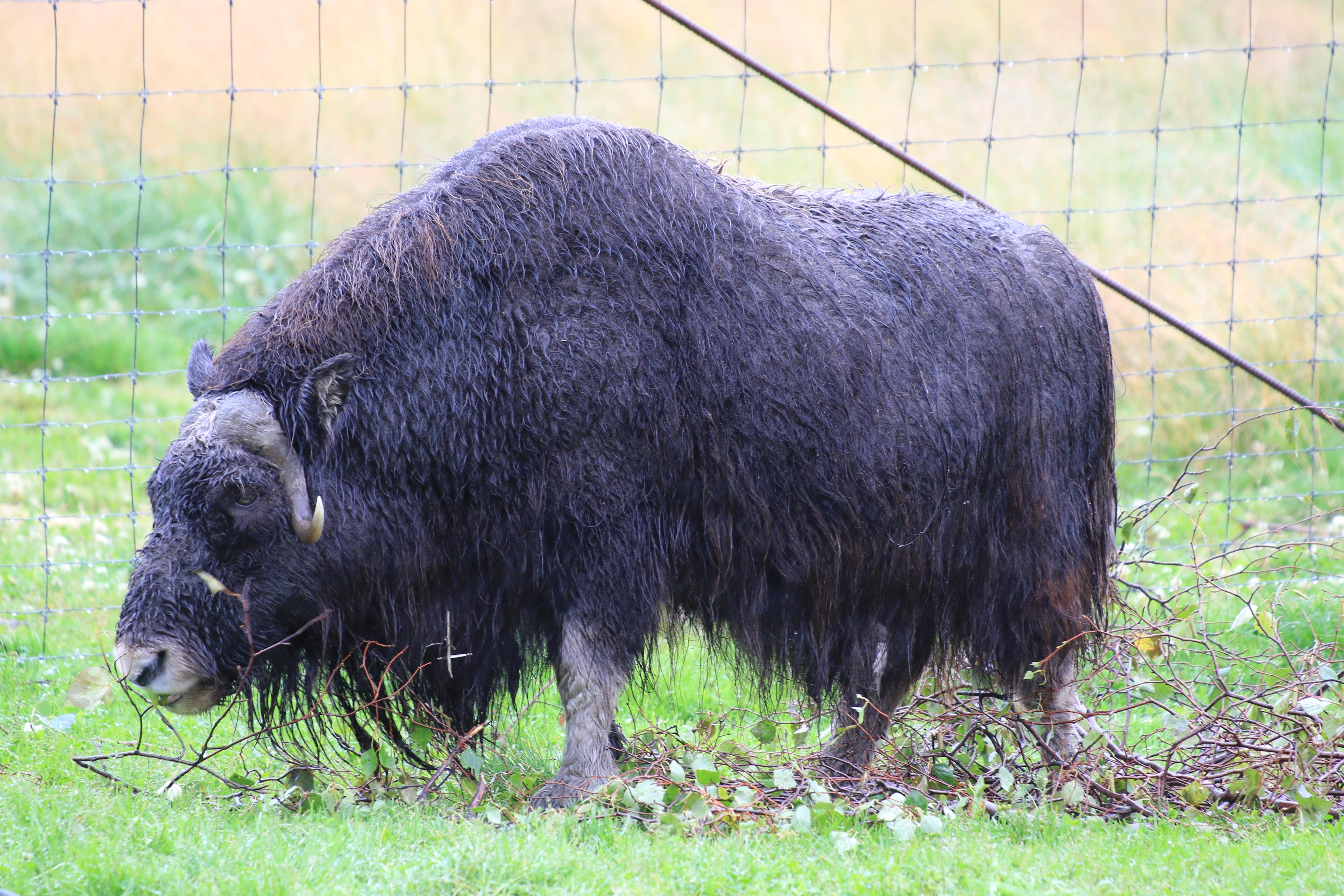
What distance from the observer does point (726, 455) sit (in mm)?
3631

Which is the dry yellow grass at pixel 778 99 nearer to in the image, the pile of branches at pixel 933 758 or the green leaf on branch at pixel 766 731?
the pile of branches at pixel 933 758

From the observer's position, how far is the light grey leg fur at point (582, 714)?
3572 millimetres

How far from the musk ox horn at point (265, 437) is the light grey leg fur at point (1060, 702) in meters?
2.23

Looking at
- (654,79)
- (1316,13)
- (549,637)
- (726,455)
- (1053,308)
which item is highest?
(1316,13)

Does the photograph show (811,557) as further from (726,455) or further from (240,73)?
(240,73)

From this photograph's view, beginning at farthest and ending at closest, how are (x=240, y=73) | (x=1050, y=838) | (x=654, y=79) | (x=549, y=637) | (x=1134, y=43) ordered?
(x=1134, y=43) < (x=240, y=73) < (x=654, y=79) < (x=549, y=637) < (x=1050, y=838)

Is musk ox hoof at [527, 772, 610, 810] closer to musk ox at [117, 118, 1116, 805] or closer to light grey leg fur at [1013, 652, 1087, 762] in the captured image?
musk ox at [117, 118, 1116, 805]

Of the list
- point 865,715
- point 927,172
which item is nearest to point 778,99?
point 927,172

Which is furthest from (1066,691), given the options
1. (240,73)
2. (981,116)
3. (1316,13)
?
(1316,13)

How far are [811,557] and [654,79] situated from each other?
82.8 inches

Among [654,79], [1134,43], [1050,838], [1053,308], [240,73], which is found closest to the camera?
[1050,838]

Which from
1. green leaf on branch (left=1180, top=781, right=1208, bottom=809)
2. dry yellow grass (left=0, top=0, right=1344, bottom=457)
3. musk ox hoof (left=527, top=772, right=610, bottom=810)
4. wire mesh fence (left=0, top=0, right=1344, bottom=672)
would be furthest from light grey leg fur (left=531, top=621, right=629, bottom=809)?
dry yellow grass (left=0, top=0, right=1344, bottom=457)

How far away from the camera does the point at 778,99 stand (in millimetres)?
13664

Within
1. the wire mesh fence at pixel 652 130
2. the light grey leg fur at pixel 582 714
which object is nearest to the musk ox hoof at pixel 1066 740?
the wire mesh fence at pixel 652 130
